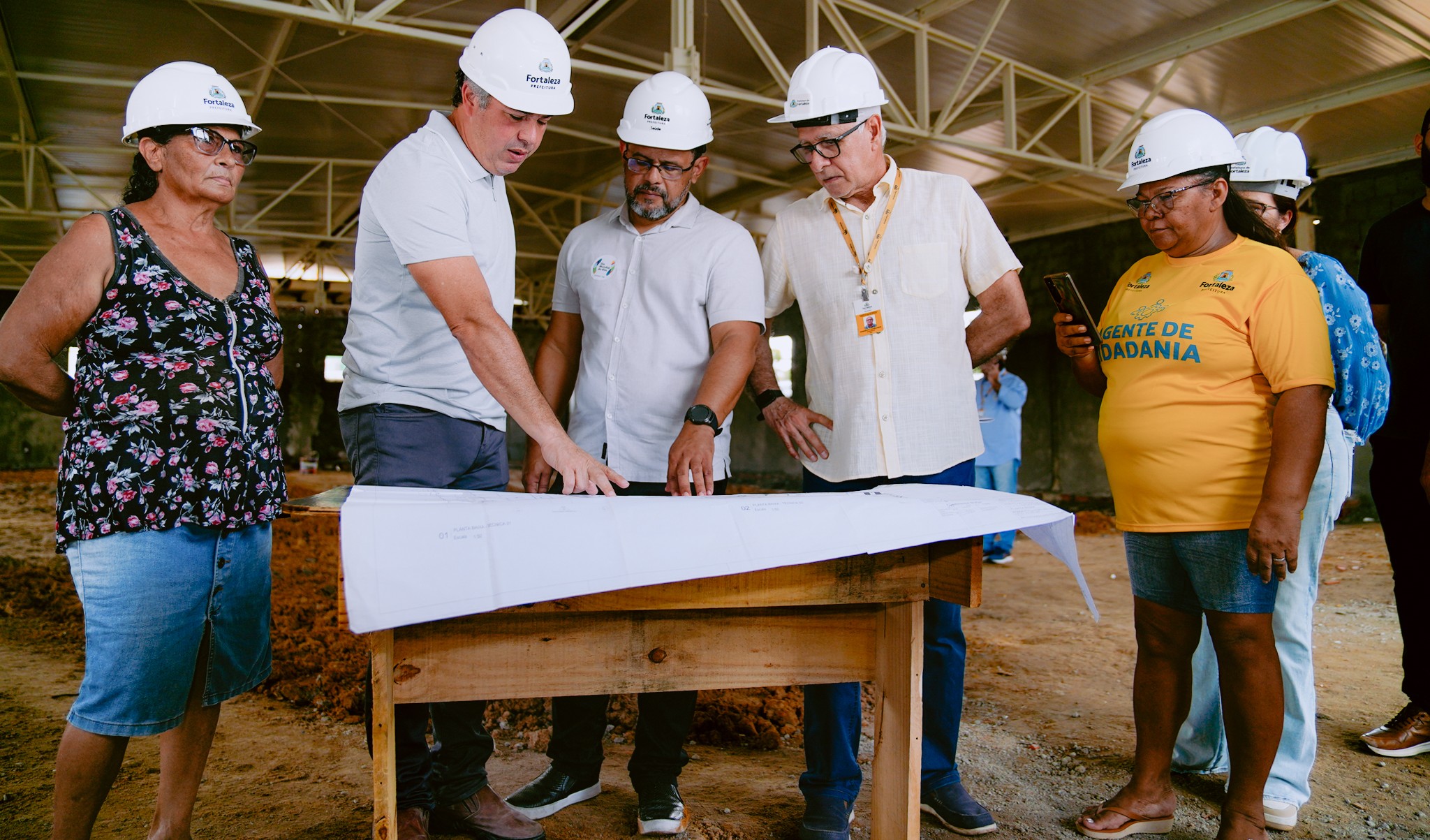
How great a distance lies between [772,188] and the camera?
11.9m

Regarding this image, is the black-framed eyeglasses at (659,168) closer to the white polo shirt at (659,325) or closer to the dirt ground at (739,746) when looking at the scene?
the white polo shirt at (659,325)

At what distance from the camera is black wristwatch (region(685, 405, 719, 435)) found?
2293 mm

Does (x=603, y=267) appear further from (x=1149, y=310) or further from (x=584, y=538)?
(x=1149, y=310)

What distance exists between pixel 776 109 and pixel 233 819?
7.07 m

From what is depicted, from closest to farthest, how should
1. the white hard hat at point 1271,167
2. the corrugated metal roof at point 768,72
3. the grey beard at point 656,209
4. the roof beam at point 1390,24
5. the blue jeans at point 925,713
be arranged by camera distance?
the blue jeans at point 925,713 → the grey beard at point 656,209 → the white hard hat at point 1271,167 → the roof beam at point 1390,24 → the corrugated metal roof at point 768,72

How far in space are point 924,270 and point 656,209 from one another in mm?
768

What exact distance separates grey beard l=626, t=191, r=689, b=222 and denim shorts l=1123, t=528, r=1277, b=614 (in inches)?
60.0

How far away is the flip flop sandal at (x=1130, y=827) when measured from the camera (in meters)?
2.41

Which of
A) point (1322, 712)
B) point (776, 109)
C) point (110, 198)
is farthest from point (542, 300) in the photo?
point (1322, 712)

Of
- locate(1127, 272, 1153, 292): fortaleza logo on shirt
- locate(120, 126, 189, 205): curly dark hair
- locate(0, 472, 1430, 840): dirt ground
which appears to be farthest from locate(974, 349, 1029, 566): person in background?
locate(120, 126, 189, 205): curly dark hair

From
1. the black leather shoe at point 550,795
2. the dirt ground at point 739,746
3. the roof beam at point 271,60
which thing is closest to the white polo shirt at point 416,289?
the black leather shoe at point 550,795

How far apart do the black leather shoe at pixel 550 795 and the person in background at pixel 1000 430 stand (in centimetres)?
523

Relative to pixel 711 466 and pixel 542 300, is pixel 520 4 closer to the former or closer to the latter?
pixel 711 466

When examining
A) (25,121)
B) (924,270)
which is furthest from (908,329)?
(25,121)
